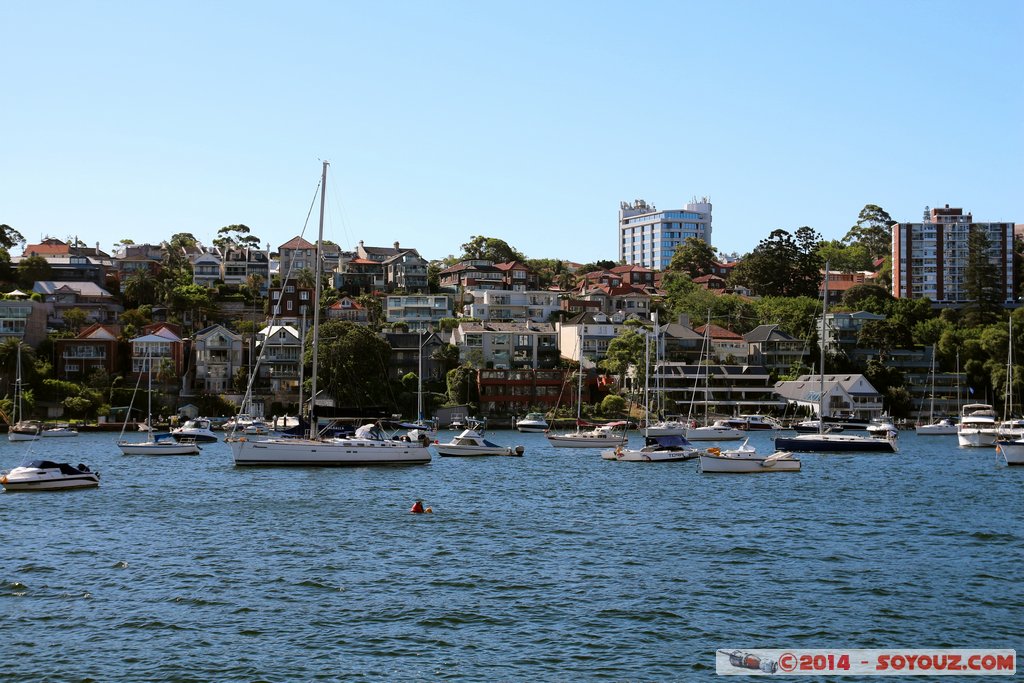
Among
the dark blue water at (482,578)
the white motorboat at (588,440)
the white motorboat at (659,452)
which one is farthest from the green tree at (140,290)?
the dark blue water at (482,578)

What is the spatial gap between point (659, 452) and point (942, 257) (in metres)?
119

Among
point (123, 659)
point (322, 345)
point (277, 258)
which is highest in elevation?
point (277, 258)

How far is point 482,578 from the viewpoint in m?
28.4

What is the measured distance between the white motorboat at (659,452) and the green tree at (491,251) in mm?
114700

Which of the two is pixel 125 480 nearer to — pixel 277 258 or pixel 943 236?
pixel 277 258

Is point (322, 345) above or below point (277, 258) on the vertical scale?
below

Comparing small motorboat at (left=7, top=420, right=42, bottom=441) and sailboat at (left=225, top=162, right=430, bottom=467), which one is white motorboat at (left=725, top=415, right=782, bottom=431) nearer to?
sailboat at (left=225, top=162, right=430, bottom=467)

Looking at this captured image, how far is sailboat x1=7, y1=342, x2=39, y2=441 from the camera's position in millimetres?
90562

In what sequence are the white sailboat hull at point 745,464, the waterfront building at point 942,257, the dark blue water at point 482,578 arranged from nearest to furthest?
the dark blue water at point 482,578 → the white sailboat hull at point 745,464 → the waterfront building at point 942,257

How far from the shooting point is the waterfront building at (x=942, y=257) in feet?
546

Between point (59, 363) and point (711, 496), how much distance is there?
298ft

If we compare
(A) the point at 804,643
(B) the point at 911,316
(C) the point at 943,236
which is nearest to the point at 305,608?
(A) the point at 804,643

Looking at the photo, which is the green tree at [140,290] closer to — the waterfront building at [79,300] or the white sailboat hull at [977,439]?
the waterfront building at [79,300]

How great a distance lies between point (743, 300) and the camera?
536 ft
